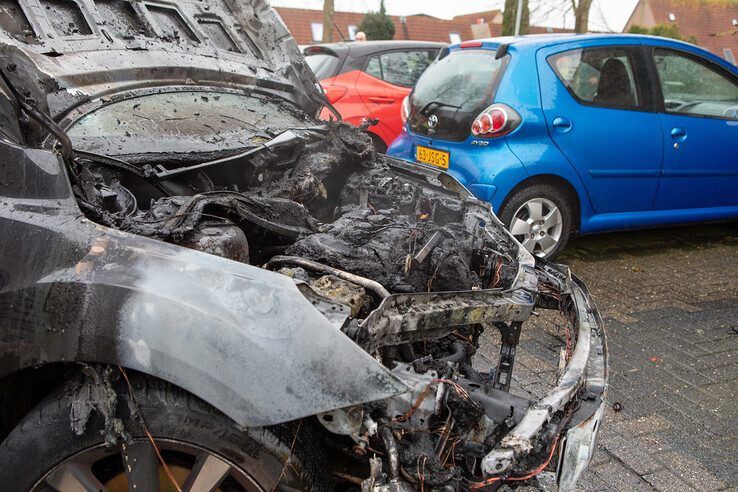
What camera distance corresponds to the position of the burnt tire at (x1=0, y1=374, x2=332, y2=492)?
171 cm

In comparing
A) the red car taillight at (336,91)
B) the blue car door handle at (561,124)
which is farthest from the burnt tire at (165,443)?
the red car taillight at (336,91)

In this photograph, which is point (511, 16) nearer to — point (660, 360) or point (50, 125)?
point (660, 360)

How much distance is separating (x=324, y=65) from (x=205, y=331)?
5789 mm

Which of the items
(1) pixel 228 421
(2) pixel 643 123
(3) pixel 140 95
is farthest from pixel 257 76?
(2) pixel 643 123

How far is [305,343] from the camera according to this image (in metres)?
1.61

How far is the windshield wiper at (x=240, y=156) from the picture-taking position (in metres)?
2.49

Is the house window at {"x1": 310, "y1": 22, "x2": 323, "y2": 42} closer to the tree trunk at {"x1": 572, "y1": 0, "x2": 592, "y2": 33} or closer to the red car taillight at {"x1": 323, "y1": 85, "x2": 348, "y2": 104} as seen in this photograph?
the tree trunk at {"x1": 572, "y1": 0, "x2": 592, "y2": 33}

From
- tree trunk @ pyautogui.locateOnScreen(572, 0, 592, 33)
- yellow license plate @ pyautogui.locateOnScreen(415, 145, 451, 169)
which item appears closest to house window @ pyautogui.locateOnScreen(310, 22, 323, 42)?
tree trunk @ pyautogui.locateOnScreen(572, 0, 592, 33)

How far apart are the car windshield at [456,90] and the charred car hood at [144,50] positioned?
1.31 metres

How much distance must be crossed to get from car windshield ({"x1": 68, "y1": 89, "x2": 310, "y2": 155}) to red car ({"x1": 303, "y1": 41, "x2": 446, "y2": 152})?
3.30 metres

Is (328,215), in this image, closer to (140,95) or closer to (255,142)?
(255,142)

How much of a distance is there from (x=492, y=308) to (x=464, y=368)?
0.35 m

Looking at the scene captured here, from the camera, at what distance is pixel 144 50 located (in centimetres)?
324

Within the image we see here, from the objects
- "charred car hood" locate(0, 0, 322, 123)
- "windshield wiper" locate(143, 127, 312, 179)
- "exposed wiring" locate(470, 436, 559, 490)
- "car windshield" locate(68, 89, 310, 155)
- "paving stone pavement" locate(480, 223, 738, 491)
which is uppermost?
"charred car hood" locate(0, 0, 322, 123)
